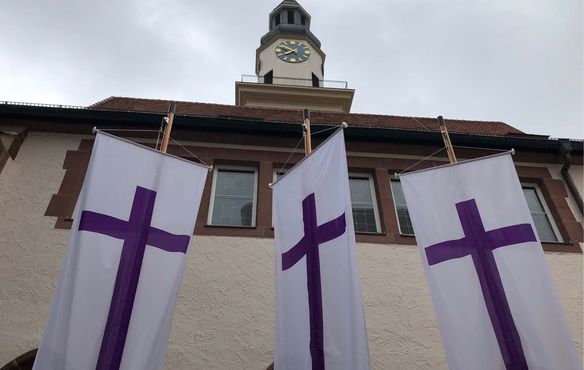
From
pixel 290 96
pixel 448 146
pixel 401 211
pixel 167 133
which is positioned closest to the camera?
pixel 167 133

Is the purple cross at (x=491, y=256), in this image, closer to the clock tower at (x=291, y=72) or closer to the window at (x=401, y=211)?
the window at (x=401, y=211)

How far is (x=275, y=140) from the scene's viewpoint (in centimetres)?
847

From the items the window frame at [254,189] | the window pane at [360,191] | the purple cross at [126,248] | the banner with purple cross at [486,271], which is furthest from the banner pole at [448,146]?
the purple cross at [126,248]

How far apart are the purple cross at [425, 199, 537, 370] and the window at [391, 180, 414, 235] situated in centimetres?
248

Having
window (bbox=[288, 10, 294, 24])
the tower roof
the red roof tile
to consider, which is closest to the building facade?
the red roof tile

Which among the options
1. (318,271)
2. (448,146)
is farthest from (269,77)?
(318,271)

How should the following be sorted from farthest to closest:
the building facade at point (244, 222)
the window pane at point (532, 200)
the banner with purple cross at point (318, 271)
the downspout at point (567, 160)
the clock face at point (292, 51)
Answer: the clock face at point (292, 51)
the downspout at point (567, 160)
the window pane at point (532, 200)
the building facade at point (244, 222)
the banner with purple cross at point (318, 271)

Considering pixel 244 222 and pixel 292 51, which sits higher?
pixel 292 51

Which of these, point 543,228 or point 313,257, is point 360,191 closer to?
point 543,228

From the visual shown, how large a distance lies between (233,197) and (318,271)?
365 centimetres

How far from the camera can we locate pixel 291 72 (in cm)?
2331

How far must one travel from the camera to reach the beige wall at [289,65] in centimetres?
2328

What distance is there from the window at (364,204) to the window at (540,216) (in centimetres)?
276

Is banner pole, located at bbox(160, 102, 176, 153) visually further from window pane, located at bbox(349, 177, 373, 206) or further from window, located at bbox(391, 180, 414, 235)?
window, located at bbox(391, 180, 414, 235)
